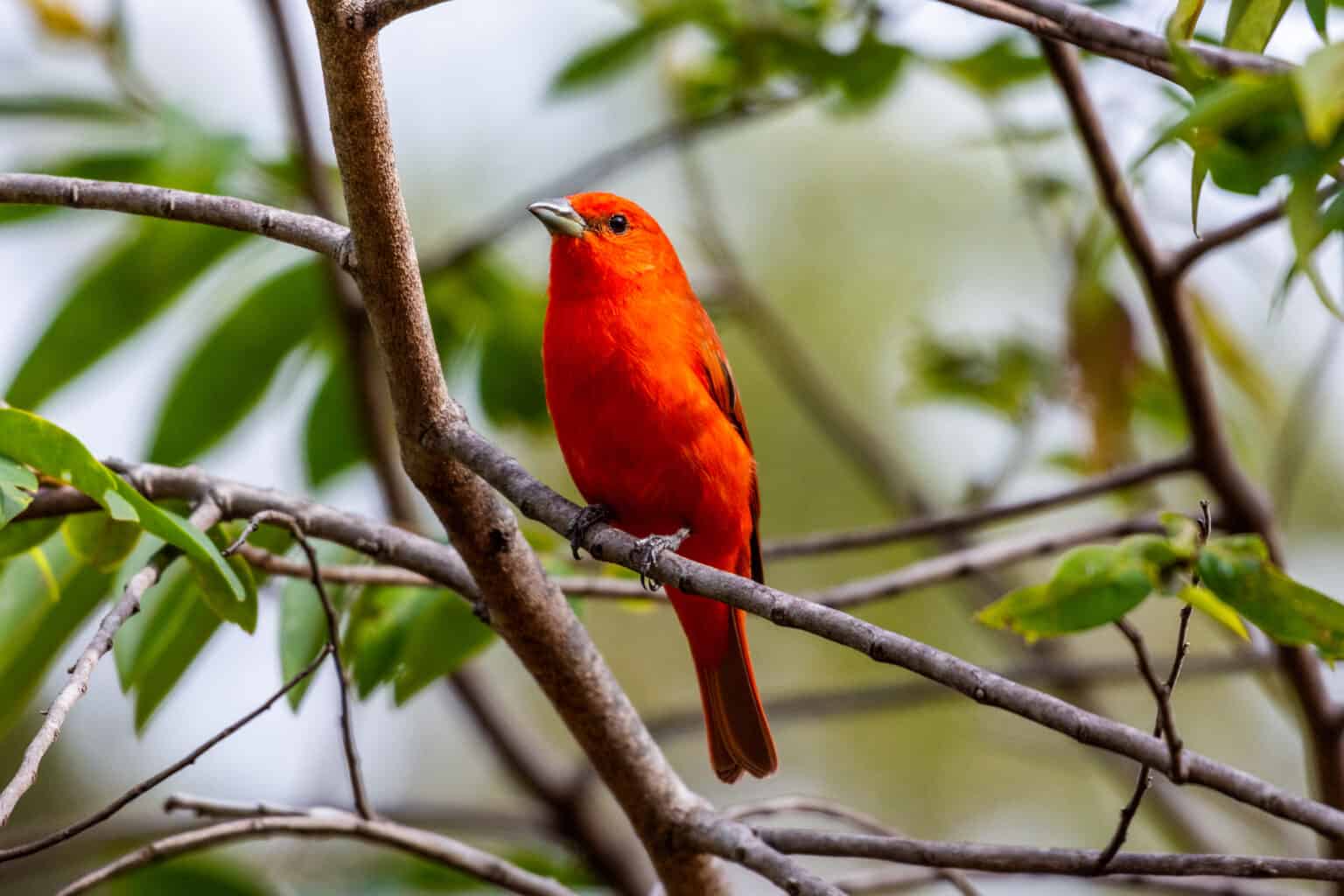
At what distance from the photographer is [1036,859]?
7.50ft

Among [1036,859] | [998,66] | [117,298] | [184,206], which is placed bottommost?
[1036,859]

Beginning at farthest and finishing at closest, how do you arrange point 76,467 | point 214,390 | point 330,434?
1. point 330,434
2. point 214,390
3. point 76,467

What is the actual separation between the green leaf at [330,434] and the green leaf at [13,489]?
9.27ft

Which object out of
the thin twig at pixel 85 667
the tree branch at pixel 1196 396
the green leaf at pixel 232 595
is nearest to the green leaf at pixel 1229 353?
the tree branch at pixel 1196 396

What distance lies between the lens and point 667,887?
3.00 m

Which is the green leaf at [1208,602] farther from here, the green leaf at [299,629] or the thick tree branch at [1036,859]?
the green leaf at [299,629]

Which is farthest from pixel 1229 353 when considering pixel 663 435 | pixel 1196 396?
pixel 663 435

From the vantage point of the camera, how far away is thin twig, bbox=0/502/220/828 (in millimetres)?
1937

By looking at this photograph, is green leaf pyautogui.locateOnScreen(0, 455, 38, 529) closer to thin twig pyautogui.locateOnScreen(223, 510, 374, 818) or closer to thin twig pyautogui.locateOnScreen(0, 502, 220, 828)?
thin twig pyautogui.locateOnScreen(0, 502, 220, 828)

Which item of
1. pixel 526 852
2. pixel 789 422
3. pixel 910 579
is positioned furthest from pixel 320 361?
pixel 789 422

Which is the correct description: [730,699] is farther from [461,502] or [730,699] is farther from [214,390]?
[214,390]

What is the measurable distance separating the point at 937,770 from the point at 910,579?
5622mm

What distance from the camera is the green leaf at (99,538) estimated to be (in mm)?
2746

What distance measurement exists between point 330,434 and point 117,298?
110 centimetres
